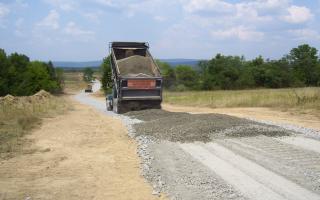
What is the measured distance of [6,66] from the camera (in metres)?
62.3

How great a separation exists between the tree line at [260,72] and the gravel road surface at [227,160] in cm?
5851

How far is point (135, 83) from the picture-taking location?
23.4 meters

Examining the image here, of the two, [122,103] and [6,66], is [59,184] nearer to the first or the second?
[122,103]

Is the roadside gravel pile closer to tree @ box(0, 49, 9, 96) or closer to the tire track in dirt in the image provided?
the tire track in dirt

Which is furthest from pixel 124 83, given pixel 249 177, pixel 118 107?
pixel 249 177

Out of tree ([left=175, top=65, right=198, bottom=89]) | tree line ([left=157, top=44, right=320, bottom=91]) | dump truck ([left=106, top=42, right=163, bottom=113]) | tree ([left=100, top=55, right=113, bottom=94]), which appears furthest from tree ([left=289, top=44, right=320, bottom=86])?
dump truck ([left=106, top=42, right=163, bottom=113])

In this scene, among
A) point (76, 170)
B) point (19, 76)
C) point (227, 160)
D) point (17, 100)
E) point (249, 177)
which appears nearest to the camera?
point (249, 177)

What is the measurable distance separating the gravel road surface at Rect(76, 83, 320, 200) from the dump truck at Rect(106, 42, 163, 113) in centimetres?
770

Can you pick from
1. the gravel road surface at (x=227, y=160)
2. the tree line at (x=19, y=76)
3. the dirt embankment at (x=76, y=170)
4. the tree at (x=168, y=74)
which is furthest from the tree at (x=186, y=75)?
the dirt embankment at (x=76, y=170)

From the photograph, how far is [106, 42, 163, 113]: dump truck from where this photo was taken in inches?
921

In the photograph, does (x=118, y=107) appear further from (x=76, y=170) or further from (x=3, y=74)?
(x=3, y=74)

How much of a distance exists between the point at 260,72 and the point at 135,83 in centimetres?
5929

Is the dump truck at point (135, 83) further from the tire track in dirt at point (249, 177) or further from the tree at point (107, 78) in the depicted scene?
the tire track in dirt at point (249, 177)

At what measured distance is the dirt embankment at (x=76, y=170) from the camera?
25.5ft
